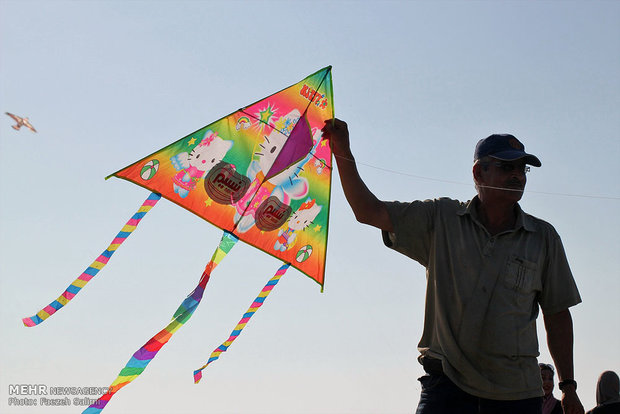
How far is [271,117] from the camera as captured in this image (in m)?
5.00

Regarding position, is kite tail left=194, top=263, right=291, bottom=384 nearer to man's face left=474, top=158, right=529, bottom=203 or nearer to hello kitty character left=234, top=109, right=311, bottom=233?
hello kitty character left=234, top=109, right=311, bottom=233

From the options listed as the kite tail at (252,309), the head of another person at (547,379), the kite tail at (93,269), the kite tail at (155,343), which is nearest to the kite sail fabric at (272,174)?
the kite tail at (252,309)

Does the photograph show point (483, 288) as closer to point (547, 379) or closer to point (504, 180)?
point (504, 180)

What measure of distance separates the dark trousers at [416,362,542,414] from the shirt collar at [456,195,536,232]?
0.73m

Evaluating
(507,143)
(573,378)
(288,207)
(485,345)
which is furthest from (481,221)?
(288,207)

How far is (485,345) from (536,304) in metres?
0.42

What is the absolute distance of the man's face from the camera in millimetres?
3150

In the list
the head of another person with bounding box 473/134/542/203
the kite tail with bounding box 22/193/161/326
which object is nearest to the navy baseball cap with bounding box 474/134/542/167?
the head of another person with bounding box 473/134/542/203

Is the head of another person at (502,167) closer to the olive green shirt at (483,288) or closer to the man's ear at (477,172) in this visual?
the man's ear at (477,172)

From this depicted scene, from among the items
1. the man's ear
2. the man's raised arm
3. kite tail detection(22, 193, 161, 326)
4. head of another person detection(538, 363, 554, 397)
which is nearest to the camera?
the man's raised arm

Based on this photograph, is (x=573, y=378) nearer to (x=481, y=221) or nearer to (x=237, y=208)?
(x=481, y=221)

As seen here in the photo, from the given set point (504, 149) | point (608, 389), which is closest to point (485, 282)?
point (504, 149)

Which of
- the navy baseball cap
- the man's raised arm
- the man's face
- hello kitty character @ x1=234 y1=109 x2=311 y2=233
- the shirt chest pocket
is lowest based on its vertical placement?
the shirt chest pocket

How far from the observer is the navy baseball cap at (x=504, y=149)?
315cm
